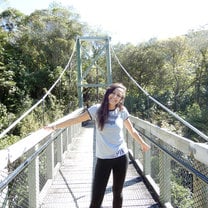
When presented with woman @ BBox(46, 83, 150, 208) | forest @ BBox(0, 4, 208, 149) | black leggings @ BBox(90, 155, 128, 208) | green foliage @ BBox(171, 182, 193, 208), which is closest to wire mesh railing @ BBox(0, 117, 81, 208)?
woman @ BBox(46, 83, 150, 208)

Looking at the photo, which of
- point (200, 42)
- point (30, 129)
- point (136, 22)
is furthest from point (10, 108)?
point (136, 22)

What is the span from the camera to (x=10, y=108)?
51.6 feet

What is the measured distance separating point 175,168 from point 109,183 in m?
0.72

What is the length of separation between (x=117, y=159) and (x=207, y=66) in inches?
786

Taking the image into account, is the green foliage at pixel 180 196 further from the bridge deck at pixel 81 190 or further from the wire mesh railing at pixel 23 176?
the wire mesh railing at pixel 23 176

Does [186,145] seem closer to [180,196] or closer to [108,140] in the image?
[108,140]

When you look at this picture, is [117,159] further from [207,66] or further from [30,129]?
[207,66]

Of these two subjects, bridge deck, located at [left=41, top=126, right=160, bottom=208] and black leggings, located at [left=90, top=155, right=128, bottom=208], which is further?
bridge deck, located at [left=41, top=126, right=160, bottom=208]

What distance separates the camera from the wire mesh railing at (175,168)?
1.93 m

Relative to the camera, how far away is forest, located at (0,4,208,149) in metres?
16.5

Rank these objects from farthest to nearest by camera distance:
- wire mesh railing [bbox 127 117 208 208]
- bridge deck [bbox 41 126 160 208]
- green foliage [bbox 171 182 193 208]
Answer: green foliage [bbox 171 182 193 208] → bridge deck [bbox 41 126 160 208] → wire mesh railing [bbox 127 117 208 208]

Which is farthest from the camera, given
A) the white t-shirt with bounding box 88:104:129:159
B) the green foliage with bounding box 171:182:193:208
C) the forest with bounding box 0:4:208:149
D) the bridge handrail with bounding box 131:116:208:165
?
the forest with bounding box 0:4:208:149

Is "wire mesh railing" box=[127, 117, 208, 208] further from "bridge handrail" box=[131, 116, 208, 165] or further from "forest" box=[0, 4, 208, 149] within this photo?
"forest" box=[0, 4, 208, 149]

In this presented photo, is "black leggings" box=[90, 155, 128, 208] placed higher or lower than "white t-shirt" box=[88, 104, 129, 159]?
lower
